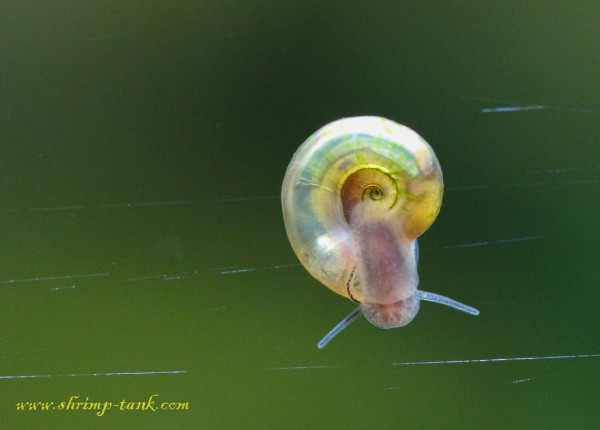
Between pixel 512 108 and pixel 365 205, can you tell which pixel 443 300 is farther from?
pixel 512 108

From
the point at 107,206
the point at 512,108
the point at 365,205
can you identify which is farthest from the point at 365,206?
the point at 107,206

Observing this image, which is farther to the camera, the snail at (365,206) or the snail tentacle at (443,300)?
the snail tentacle at (443,300)

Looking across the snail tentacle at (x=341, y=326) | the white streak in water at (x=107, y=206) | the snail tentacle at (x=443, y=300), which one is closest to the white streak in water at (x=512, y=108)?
the snail tentacle at (x=443, y=300)

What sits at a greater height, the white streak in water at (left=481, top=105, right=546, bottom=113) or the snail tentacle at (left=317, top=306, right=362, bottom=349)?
the white streak in water at (left=481, top=105, right=546, bottom=113)

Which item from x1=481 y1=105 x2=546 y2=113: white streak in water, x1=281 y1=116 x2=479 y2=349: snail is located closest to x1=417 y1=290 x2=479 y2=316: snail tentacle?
x1=281 y1=116 x2=479 y2=349: snail

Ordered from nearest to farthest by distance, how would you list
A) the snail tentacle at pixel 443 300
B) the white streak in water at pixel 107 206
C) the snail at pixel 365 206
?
1. the snail at pixel 365 206
2. the snail tentacle at pixel 443 300
3. the white streak in water at pixel 107 206

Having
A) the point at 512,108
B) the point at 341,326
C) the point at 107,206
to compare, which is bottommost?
the point at 341,326

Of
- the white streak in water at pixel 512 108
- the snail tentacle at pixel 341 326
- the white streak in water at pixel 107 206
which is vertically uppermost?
the white streak in water at pixel 512 108

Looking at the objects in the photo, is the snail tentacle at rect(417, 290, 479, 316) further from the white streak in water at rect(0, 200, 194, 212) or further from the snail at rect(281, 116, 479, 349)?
the white streak in water at rect(0, 200, 194, 212)

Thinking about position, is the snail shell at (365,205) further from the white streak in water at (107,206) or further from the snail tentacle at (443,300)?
the white streak in water at (107,206)
